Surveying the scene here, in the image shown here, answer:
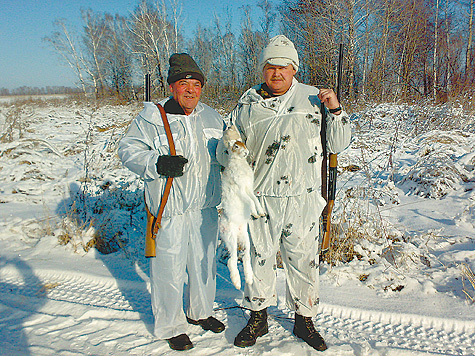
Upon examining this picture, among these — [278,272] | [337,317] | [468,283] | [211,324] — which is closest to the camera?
[211,324]

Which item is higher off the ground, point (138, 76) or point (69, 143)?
point (138, 76)

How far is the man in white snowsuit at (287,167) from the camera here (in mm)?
2053

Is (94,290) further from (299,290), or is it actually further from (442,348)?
(442,348)

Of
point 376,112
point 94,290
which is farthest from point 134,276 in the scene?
point 376,112

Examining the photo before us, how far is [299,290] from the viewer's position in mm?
2232

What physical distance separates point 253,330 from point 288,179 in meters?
1.15

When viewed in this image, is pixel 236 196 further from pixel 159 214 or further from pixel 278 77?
pixel 278 77

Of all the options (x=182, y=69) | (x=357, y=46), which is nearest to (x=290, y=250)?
(x=182, y=69)

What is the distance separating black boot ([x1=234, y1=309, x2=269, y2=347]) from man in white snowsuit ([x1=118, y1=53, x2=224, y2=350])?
327 millimetres

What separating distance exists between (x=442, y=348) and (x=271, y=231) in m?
1.42

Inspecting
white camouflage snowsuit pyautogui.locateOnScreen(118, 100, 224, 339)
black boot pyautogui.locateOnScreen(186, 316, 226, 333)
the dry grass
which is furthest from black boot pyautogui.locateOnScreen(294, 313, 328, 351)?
the dry grass

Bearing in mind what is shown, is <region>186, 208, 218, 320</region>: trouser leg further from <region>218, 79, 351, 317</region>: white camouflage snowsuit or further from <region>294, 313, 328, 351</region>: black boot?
<region>294, 313, 328, 351</region>: black boot

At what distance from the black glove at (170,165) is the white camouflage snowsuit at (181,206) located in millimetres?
94

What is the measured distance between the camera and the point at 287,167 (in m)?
2.06
